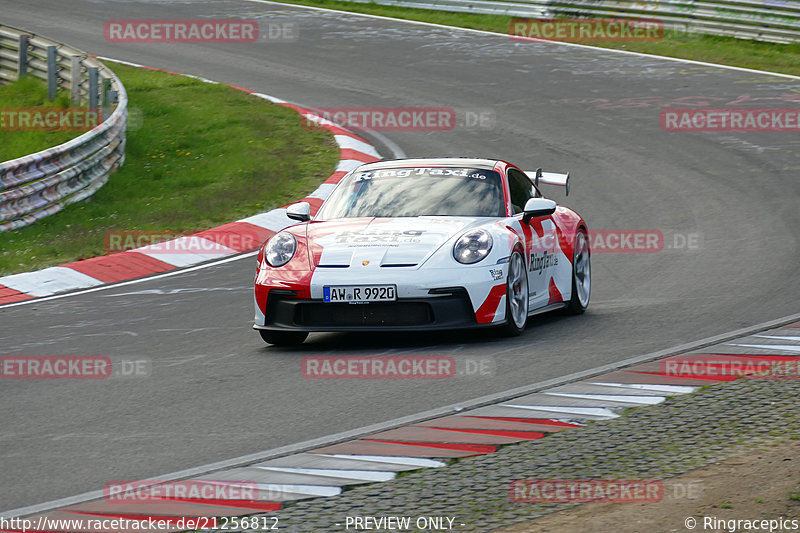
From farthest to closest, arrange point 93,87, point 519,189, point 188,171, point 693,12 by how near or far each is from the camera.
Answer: point 693,12
point 93,87
point 188,171
point 519,189

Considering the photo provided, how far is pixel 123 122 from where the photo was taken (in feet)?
52.4

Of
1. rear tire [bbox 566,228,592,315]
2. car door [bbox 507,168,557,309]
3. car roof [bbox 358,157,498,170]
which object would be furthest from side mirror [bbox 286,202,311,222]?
rear tire [bbox 566,228,592,315]

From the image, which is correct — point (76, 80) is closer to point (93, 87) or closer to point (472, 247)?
point (93, 87)

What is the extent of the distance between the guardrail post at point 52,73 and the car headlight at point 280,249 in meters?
10.7

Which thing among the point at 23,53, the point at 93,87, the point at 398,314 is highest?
the point at 398,314

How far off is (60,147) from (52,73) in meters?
4.79

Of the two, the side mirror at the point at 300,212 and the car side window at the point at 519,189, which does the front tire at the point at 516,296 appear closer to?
the car side window at the point at 519,189

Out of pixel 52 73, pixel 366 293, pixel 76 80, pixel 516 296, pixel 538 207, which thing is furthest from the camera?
pixel 52 73

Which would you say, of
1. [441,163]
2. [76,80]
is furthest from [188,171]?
[441,163]

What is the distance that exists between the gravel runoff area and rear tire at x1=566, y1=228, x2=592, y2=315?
299 centimetres

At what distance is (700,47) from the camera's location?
78.0 ft

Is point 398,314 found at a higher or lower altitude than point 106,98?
higher

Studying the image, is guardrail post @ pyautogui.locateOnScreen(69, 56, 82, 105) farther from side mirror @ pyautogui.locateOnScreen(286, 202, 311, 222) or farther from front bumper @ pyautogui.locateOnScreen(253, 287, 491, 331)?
front bumper @ pyautogui.locateOnScreen(253, 287, 491, 331)

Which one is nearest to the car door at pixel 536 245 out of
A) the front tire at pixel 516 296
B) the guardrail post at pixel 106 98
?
the front tire at pixel 516 296
